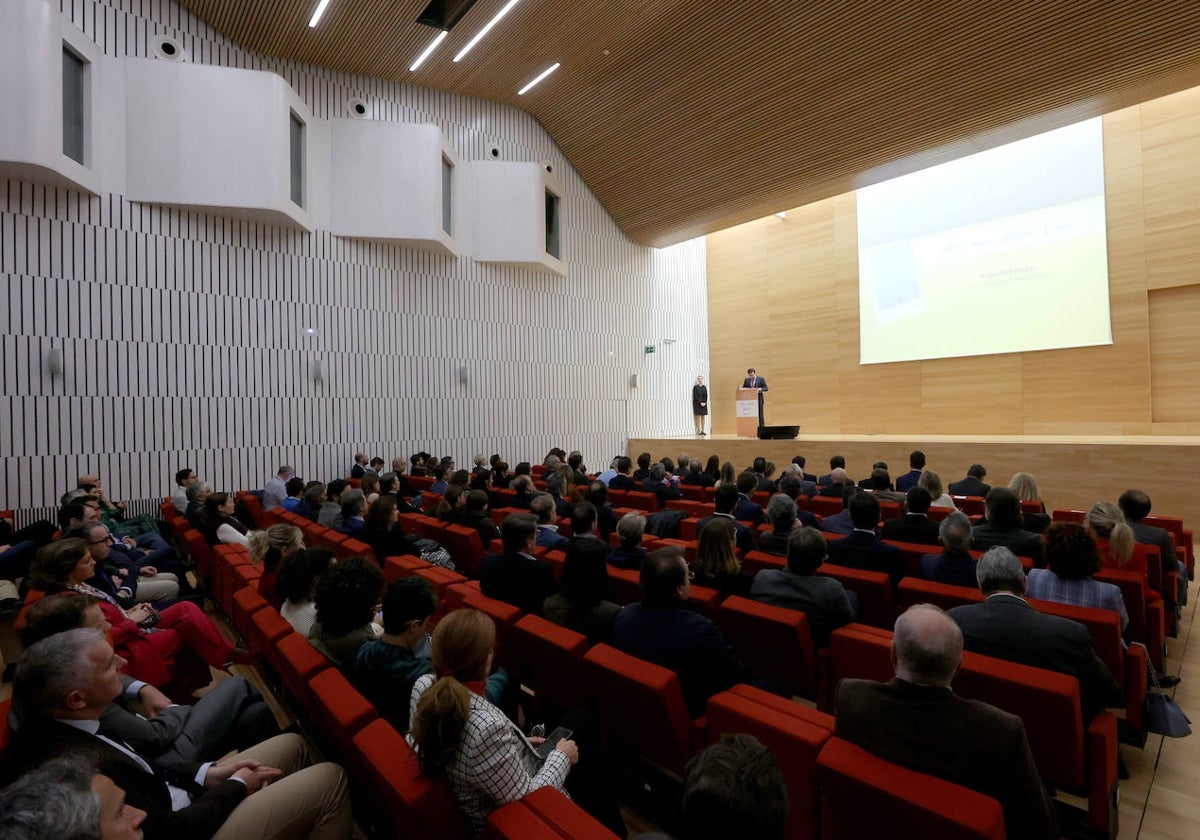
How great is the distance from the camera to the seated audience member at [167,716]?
1963 millimetres

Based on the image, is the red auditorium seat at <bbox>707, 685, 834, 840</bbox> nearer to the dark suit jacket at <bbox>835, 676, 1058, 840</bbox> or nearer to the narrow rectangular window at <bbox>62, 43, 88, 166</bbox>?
the dark suit jacket at <bbox>835, 676, 1058, 840</bbox>

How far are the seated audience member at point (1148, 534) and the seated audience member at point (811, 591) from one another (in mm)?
2537

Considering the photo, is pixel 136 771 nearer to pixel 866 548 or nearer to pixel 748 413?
pixel 866 548

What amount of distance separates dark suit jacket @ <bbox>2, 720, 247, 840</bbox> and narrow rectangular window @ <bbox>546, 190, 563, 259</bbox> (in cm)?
1131

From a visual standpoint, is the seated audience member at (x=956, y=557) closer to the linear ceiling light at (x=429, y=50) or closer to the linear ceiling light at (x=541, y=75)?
the linear ceiling light at (x=429, y=50)

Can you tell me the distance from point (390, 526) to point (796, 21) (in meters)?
8.20

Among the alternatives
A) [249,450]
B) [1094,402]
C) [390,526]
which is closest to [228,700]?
[390,526]

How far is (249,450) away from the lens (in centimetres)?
837

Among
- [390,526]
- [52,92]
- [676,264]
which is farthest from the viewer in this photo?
[676,264]

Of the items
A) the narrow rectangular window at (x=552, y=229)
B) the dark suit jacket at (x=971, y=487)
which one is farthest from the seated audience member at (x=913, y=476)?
the narrow rectangular window at (x=552, y=229)

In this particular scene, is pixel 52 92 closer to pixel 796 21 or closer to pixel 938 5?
pixel 796 21

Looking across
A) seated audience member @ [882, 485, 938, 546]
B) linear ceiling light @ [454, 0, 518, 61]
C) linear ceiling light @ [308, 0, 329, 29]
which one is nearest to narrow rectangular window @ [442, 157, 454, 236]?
linear ceiling light @ [454, 0, 518, 61]

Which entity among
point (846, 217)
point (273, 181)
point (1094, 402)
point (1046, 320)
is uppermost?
point (846, 217)

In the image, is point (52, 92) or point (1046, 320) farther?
point (1046, 320)
